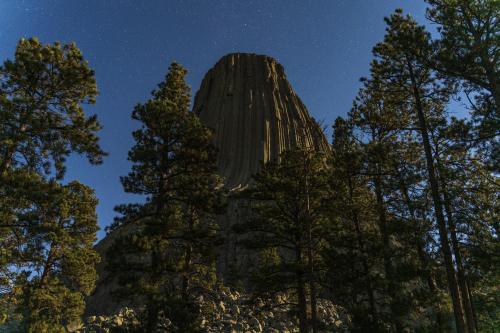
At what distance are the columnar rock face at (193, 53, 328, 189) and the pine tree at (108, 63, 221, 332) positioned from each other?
39060 mm

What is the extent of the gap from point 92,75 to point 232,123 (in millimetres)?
54542

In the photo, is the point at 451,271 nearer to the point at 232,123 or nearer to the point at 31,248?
the point at 31,248

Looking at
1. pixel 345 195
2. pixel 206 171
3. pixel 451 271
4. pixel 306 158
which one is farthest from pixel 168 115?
pixel 451 271

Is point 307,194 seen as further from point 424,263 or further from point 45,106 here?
point 45,106

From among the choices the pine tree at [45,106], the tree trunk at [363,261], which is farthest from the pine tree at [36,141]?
the tree trunk at [363,261]

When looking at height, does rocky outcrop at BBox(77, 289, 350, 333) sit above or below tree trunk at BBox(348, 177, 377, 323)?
below

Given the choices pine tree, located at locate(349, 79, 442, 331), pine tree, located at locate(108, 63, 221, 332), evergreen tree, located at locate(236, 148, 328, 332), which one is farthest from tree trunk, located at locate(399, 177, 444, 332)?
pine tree, located at locate(108, 63, 221, 332)

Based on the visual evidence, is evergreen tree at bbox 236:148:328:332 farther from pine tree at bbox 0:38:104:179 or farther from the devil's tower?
the devil's tower

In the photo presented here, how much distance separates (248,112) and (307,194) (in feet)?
185

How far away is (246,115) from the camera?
6938cm

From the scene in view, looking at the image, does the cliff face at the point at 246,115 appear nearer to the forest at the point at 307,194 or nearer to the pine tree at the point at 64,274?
the pine tree at the point at 64,274

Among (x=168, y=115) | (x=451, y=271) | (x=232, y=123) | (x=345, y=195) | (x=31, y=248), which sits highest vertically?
(x=232, y=123)

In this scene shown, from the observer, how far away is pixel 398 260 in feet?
49.4

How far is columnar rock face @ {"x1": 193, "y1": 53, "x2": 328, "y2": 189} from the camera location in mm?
61681
